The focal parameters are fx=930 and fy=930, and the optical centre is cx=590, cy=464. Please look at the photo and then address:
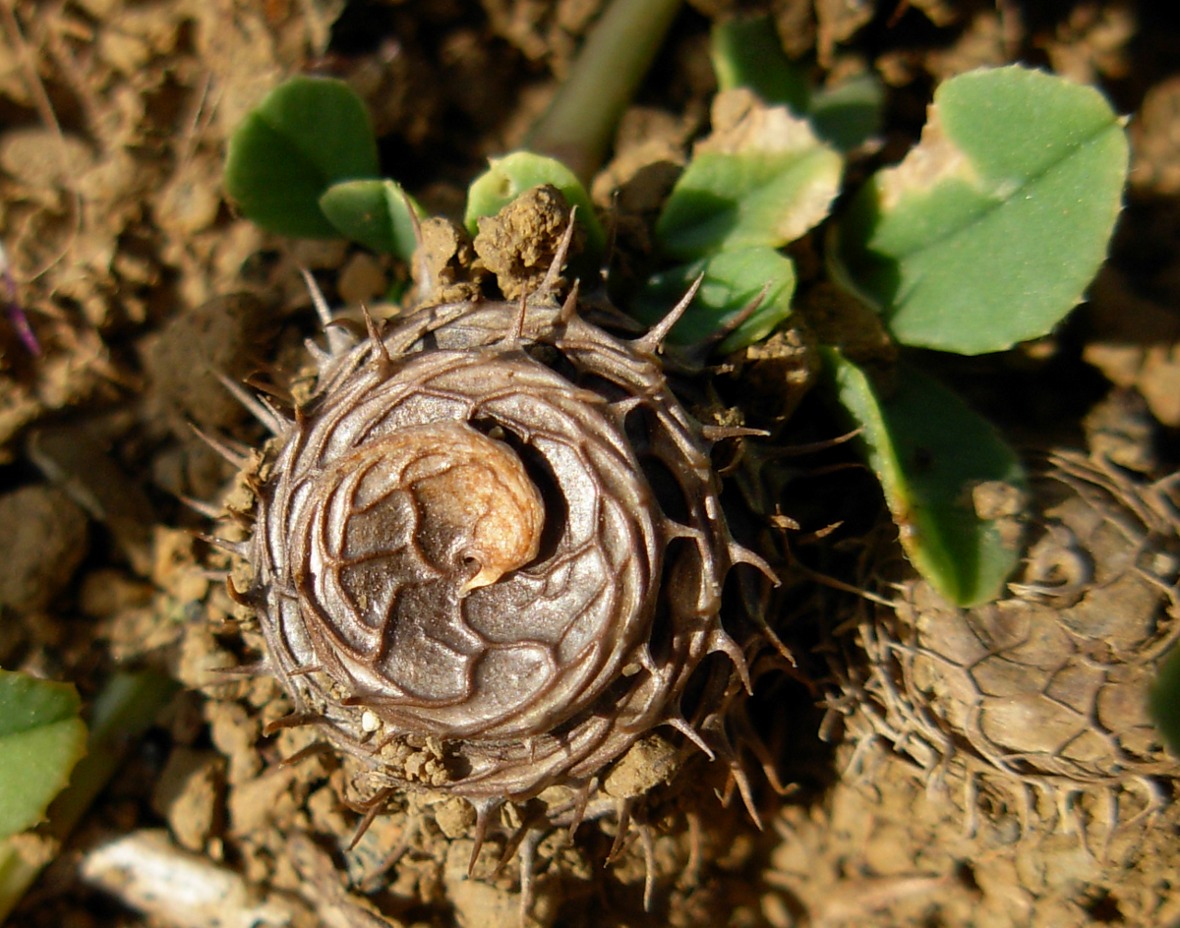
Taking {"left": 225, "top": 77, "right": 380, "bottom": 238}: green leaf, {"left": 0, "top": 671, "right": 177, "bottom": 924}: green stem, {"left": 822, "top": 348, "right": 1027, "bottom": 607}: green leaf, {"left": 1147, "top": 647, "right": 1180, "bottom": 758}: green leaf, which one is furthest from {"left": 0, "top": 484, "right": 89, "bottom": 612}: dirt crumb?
{"left": 1147, "top": 647, "right": 1180, "bottom": 758}: green leaf

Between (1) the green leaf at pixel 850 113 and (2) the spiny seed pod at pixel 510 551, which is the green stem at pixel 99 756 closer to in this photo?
(2) the spiny seed pod at pixel 510 551

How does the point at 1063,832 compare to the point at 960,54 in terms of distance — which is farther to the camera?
the point at 960,54

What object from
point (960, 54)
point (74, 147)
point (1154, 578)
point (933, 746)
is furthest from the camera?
point (74, 147)

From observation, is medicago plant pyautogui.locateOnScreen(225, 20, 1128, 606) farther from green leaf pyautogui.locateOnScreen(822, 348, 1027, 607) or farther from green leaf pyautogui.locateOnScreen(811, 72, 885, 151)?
green leaf pyautogui.locateOnScreen(811, 72, 885, 151)

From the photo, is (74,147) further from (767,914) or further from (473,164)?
(767,914)

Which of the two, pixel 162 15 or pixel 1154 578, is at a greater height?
pixel 162 15

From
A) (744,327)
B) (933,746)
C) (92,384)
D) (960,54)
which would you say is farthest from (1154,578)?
(92,384)

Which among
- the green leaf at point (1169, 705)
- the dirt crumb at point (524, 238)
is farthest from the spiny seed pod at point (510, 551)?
the green leaf at point (1169, 705)

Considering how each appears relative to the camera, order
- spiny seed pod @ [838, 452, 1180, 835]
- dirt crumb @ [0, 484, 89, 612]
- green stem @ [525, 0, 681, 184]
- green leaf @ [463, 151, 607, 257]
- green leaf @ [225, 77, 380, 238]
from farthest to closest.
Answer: green stem @ [525, 0, 681, 184] → dirt crumb @ [0, 484, 89, 612] → green leaf @ [225, 77, 380, 238] → green leaf @ [463, 151, 607, 257] → spiny seed pod @ [838, 452, 1180, 835]

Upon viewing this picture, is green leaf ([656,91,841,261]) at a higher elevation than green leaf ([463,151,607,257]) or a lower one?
lower
